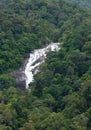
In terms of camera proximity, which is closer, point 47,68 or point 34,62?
point 47,68

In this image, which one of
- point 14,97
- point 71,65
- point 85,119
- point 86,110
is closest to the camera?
point 85,119

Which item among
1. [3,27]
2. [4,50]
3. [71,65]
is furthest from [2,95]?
[3,27]

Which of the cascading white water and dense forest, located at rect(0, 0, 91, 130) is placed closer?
dense forest, located at rect(0, 0, 91, 130)

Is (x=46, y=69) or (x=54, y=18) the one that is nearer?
(x=46, y=69)

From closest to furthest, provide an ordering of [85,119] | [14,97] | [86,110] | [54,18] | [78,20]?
[85,119], [86,110], [14,97], [78,20], [54,18]

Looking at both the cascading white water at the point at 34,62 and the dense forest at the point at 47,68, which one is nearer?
the dense forest at the point at 47,68

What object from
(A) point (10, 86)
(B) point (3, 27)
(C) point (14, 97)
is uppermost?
(B) point (3, 27)

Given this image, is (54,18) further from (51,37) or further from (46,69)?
(46,69)

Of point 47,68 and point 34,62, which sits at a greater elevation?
point 34,62
